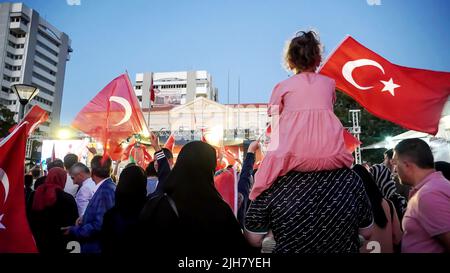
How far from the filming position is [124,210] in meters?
3.04

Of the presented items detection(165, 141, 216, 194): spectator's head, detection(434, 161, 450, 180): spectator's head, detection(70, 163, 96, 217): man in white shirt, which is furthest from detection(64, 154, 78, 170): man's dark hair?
detection(434, 161, 450, 180): spectator's head

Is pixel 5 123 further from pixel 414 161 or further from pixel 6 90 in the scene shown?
pixel 6 90

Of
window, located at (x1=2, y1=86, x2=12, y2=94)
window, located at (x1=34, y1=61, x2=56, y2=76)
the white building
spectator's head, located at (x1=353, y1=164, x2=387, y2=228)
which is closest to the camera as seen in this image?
spectator's head, located at (x1=353, y1=164, x2=387, y2=228)

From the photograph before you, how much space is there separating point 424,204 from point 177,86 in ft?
340

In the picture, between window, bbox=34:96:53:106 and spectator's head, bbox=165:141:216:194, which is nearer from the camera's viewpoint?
spectator's head, bbox=165:141:216:194

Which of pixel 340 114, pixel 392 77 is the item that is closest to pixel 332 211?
pixel 392 77

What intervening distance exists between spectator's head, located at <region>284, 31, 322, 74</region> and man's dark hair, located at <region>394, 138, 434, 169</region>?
1228mm

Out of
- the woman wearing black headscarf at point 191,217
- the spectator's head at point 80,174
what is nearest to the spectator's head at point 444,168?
the woman wearing black headscarf at point 191,217

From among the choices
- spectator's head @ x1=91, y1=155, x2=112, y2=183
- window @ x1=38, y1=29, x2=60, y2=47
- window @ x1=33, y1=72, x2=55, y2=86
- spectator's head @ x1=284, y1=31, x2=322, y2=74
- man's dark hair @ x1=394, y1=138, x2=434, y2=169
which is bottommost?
spectator's head @ x1=91, y1=155, x2=112, y2=183

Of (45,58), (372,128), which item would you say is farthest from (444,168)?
(45,58)

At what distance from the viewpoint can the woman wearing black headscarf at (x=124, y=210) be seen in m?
2.87

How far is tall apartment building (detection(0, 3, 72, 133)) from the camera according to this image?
7656cm

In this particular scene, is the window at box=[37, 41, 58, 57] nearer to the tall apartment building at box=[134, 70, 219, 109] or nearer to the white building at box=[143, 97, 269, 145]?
the tall apartment building at box=[134, 70, 219, 109]

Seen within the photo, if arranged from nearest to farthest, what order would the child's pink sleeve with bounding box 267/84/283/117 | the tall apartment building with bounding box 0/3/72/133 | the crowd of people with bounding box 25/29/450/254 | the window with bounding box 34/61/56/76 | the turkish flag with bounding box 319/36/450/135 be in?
the crowd of people with bounding box 25/29/450/254 → the child's pink sleeve with bounding box 267/84/283/117 → the turkish flag with bounding box 319/36/450/135 → the tall apartment building with bounding box 0/3/72/133 → the window with bounding box 34/61/56/76
